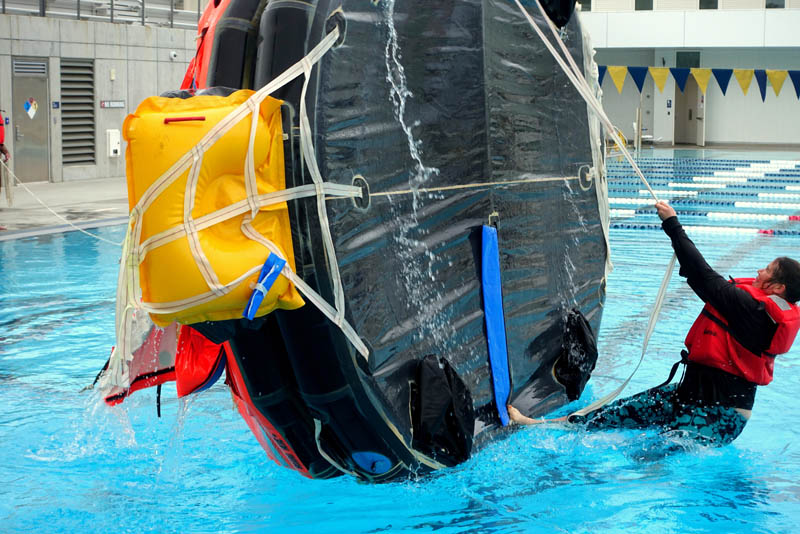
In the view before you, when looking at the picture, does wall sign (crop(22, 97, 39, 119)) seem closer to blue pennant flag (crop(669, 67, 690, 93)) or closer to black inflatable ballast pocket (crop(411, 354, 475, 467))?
black inflatable ballast pocket (crop(411, 354, 475, 467))

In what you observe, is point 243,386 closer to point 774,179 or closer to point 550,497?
point 550,497

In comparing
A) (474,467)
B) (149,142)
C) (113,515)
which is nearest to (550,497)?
(474,467)

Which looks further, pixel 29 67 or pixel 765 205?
pixel 29 67

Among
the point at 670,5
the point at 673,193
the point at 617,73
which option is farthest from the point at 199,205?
the point at 670,5

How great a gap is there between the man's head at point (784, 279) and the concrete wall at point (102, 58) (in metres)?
15.1

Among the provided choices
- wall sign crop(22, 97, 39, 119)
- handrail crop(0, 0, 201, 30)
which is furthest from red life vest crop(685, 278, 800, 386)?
wall sign crop(22, 97, 39, 119)

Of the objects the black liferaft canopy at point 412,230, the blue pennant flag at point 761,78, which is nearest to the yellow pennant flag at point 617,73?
the blue pennant flag at point 761,78

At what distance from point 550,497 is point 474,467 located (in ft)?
1.47

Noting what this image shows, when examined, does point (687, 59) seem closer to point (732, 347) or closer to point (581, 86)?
point (581, 86)

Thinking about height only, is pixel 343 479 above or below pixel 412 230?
below

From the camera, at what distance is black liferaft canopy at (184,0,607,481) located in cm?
379

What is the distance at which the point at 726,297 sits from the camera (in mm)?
4676

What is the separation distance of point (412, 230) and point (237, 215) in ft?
3.06

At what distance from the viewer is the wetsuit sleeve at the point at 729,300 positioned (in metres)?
4.58
